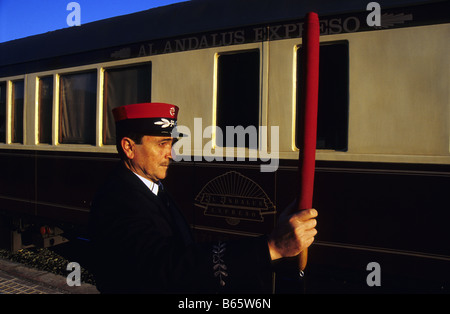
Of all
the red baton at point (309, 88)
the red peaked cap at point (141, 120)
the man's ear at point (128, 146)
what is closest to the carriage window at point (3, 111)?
the red peaked cap at point (141, 120)

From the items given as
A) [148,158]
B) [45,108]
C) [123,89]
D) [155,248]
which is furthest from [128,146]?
[45,108]

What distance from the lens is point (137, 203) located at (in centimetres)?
133

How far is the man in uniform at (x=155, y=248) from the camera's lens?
42.6 inches

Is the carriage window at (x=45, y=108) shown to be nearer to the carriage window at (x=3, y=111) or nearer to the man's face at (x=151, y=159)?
the carriage window at (x=3, y=111)

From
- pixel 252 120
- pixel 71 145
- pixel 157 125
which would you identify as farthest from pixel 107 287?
pixel 71 145

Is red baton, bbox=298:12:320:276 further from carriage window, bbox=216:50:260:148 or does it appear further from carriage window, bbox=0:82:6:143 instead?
carriage window, bbox=0:82:6:143

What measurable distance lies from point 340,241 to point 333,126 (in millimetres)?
1050

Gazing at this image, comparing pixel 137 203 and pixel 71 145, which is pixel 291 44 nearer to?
pixel 137 203

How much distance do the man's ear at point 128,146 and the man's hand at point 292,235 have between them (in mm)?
757

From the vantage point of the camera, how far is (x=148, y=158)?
1.55m

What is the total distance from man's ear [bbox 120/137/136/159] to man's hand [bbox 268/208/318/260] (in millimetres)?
757

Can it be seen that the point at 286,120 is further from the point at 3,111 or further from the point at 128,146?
the point at 3,111

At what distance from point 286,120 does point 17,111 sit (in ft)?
14.9

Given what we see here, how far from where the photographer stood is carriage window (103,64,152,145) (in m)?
4.61
